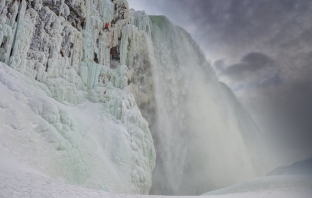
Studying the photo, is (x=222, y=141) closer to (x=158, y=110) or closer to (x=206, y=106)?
(x=206, y=106)

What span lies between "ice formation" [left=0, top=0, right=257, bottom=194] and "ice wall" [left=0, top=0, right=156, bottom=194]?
6 cm

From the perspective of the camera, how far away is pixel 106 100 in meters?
17.5

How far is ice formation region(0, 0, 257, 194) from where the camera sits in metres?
11.9

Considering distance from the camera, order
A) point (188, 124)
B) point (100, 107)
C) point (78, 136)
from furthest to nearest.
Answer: point (188, 124) → point (100, 107) → point (78, 136)

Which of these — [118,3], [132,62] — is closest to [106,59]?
[132,62]

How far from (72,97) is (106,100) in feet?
8.75

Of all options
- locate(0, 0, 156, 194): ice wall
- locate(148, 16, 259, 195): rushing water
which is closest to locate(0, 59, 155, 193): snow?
locate(0, 0, 156, 194): ice wall

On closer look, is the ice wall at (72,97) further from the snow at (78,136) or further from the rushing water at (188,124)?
the rushing water at (188,124)

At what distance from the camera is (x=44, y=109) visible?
12.4 metres

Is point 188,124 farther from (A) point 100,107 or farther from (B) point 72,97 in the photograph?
(B) point 72,97

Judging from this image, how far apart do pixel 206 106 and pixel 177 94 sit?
6935 millimetres


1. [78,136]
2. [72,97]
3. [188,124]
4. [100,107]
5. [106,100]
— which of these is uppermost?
[188,124]

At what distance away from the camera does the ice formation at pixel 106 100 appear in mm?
11906

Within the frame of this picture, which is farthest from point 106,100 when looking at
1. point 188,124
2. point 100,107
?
point 188,124
